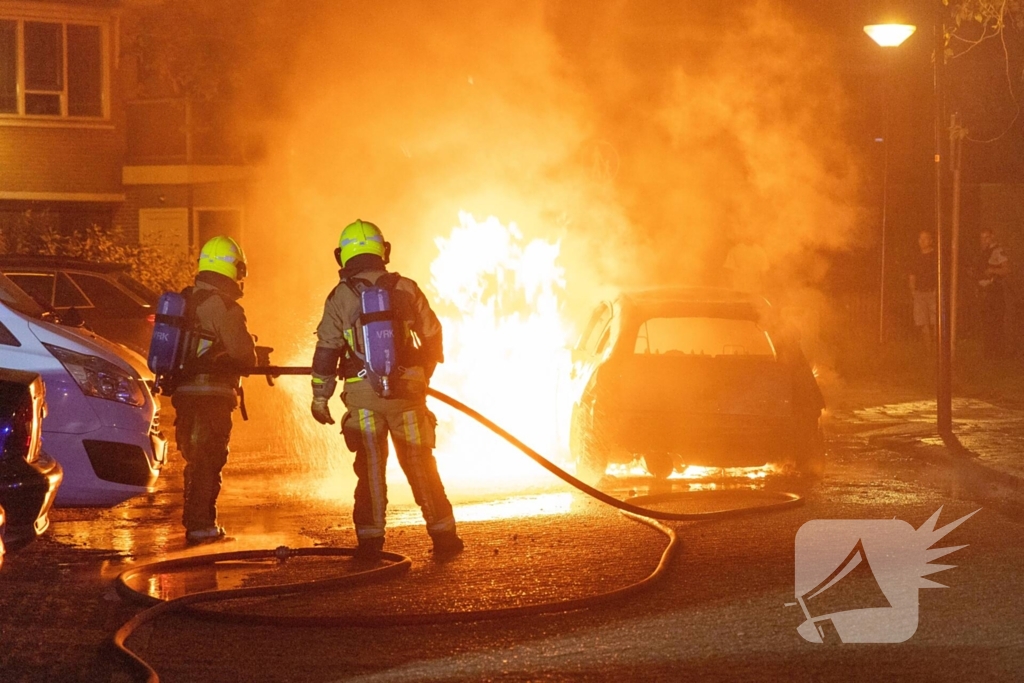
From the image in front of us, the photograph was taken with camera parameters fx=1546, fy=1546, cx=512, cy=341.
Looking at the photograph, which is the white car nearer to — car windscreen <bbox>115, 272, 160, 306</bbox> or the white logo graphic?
the white logo graphic

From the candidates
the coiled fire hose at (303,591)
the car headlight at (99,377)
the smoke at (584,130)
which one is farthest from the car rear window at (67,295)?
the coiled fire hose at (303,591)

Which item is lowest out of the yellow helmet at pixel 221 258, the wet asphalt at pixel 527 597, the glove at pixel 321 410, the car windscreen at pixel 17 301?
the wet asphalt at pixel 527 597

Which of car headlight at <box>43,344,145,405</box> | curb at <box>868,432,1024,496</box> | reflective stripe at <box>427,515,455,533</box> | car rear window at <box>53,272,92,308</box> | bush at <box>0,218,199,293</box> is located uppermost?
bush at <box>0,218,199,293</box>

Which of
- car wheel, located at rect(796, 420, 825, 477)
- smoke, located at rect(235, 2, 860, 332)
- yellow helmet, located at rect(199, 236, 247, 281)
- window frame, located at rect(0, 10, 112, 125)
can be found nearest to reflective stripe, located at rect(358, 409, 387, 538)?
yellow helmet, located at rect(199, 236, 247, 281)

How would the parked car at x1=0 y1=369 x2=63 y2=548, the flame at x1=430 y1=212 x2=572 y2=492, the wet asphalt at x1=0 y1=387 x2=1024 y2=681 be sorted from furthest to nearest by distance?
1. the flame at x1=430 y1=212 x2=572 y2=492
2. the parked car at x1=0 y1=369 x2=63 y2=548
3. the wet asphalt at x1=0 y1=387 x2=1024 y2=681

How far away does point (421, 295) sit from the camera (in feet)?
27.3

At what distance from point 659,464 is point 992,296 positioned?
39.9 ft

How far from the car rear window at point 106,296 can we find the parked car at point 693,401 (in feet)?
19.8

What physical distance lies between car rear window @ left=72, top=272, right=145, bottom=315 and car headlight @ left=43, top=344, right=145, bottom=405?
260 inches

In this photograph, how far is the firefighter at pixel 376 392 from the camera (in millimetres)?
8141

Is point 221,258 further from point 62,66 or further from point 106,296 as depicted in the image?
point 62,66

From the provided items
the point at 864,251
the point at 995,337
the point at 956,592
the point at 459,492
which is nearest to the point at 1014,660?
the point at 956,592

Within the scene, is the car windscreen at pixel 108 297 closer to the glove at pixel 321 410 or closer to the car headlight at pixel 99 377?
the car headlight at pixel 99 377

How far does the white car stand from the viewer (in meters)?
8.54
